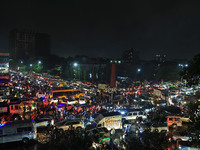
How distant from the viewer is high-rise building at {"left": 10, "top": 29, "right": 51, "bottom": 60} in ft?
259

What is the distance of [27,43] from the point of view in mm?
83250

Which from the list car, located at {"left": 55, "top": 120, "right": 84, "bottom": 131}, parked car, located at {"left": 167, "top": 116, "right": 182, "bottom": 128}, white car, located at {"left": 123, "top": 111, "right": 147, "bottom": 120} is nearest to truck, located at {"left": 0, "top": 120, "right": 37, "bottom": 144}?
car, located at {"left": 55, "top": 120, "right": 84, "bottom": 131}

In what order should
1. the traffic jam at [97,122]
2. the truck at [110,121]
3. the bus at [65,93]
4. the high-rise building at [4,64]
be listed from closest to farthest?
the traffic jam at [97,122] → the truck at [110,121] → the bus at [65,93] → the high-rise building at [4,64]

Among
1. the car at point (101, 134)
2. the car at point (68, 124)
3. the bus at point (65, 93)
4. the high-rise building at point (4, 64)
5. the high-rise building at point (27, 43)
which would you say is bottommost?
→ the car at point (101, 134)

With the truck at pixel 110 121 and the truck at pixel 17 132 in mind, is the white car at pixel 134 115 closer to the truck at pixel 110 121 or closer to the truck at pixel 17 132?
the truck at pixel 110 121

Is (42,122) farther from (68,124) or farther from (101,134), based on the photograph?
(101,134)

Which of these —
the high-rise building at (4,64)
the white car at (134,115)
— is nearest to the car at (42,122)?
the white car at (134,115)

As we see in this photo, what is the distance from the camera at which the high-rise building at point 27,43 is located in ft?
259

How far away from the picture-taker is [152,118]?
12.9m

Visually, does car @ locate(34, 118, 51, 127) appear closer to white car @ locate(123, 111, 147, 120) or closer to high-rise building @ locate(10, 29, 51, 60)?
white car @ locate(123, 111, 147, 120)

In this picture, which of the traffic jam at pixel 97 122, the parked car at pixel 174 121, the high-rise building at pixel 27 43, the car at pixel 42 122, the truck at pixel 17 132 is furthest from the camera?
the high-rise building at pixel 27 43

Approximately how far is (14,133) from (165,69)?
154 feet

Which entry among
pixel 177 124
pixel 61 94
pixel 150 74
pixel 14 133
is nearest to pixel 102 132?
pixel 14 133

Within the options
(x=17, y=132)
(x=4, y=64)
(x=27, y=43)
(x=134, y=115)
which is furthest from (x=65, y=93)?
(x=27, y=43)
